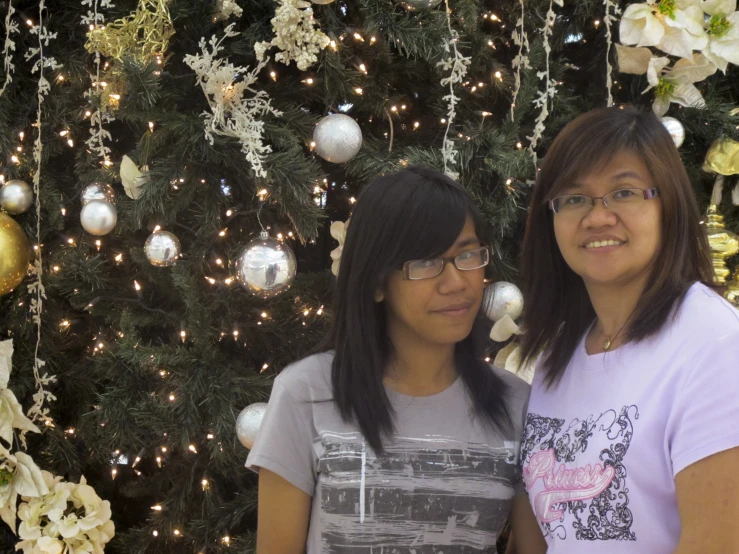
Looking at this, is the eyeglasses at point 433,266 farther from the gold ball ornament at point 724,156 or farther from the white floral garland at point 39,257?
the white floral garland at point 39,257

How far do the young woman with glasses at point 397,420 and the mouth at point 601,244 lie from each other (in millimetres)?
182

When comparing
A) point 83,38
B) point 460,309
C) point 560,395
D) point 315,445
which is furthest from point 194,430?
point 83,38

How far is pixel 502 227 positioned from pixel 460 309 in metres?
0.37

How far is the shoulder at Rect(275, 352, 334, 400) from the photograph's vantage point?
45.8 inches

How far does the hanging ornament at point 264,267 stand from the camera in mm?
1407

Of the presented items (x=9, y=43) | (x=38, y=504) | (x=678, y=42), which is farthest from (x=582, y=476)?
(x=9, y=43)

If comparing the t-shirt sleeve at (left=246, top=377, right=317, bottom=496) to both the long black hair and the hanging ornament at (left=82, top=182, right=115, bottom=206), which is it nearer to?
the long black hair

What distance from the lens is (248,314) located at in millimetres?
1659

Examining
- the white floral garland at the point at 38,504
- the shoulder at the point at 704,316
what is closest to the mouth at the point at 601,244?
the shoulder at the point at 704,316

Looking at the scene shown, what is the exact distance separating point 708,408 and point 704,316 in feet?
0.40

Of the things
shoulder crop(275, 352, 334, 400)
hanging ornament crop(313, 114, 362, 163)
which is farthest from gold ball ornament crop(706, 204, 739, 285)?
shoulder crop(275, 352, 334, 400)

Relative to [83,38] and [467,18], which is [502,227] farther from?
[83,38]

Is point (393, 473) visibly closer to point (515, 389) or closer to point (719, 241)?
point (515, 389)

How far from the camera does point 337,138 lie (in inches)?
55.4
